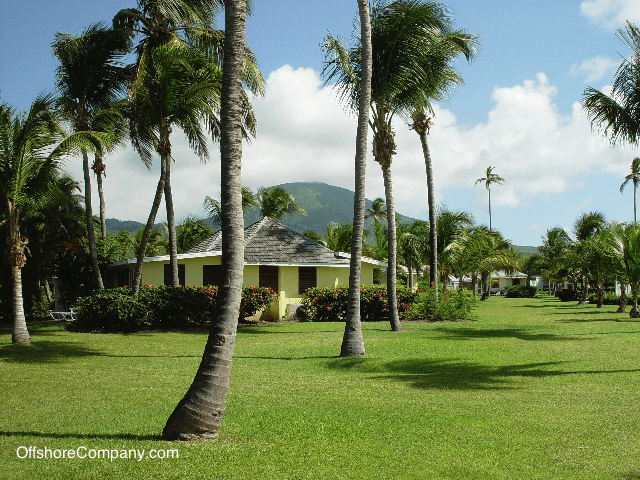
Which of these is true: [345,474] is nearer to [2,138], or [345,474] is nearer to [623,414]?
[623,414]

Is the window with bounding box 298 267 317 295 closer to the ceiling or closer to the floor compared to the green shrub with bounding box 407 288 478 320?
closer to the ceiling

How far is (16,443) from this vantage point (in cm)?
580

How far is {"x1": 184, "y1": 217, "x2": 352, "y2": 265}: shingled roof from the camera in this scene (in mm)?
24016

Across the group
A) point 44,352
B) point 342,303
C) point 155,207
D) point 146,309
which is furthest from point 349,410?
point 342,303

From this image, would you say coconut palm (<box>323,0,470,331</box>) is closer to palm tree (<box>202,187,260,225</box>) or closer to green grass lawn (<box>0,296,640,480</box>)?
green grass lawn (<box>0,296,640,480</box>)

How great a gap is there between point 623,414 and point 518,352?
5.71 metres

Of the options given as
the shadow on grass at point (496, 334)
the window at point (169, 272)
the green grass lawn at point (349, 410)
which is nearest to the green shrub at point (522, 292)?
the shadow on grass at point (496, 334)

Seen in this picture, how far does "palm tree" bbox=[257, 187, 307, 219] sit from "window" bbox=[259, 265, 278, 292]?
50.3 ft

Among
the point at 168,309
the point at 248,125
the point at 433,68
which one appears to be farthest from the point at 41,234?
the point at 433,68

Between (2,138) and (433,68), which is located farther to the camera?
(433,68)

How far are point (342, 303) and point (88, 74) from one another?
12.9m

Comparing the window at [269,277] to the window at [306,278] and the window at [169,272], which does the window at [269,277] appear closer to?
the window at [306,278]

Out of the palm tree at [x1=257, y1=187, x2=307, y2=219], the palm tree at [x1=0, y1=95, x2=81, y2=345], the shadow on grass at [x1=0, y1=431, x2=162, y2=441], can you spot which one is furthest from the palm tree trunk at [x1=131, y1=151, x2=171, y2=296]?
the palm tree at [x1=257, y1=187, x2=307, y2=219]

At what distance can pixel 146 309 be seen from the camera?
60.5ft
